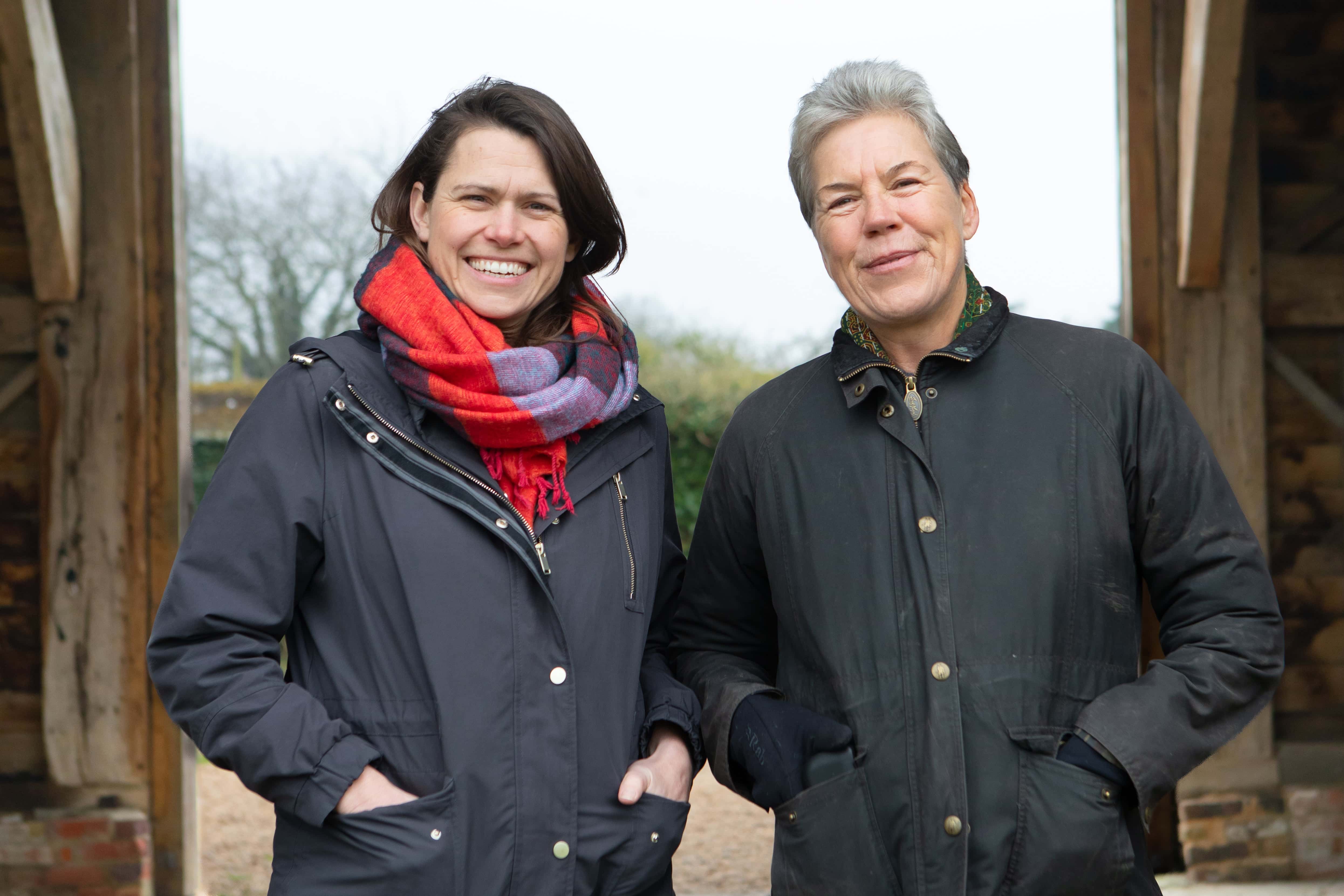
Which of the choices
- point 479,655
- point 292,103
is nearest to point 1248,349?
point 479,655

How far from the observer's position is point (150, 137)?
3998 mm

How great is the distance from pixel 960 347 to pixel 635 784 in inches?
31.0

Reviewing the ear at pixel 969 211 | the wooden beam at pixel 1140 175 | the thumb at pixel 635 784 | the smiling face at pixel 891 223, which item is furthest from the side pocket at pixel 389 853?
the wooden beam at pixel 1140 175

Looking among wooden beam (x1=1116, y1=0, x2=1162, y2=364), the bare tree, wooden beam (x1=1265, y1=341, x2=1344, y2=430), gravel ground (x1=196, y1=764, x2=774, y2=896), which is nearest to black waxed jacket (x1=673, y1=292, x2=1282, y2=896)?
wooden beam (x1=1116, y1=0, x2=1162, y2=364)

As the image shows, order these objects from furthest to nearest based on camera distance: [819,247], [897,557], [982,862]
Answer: [819,247] → [897,557] → [982,862]

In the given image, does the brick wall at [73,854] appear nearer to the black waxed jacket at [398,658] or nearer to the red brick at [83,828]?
the red brick at [83,828]

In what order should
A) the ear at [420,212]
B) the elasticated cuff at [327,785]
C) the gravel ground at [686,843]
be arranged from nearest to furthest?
the elasticated cuff at [327,785] → the ear at [420,212] → the gravel ground at [686,843]

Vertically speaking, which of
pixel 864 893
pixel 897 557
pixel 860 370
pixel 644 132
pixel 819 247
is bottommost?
pixel 864 893

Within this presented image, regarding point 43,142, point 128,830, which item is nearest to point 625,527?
point 43,142

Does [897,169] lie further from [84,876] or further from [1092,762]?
[84,876]

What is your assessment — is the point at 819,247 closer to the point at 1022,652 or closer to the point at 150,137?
the point at 1022,652

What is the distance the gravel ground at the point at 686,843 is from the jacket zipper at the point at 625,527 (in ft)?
11.1

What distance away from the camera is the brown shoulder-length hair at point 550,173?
178cm

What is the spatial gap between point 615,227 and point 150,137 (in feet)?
9.08
